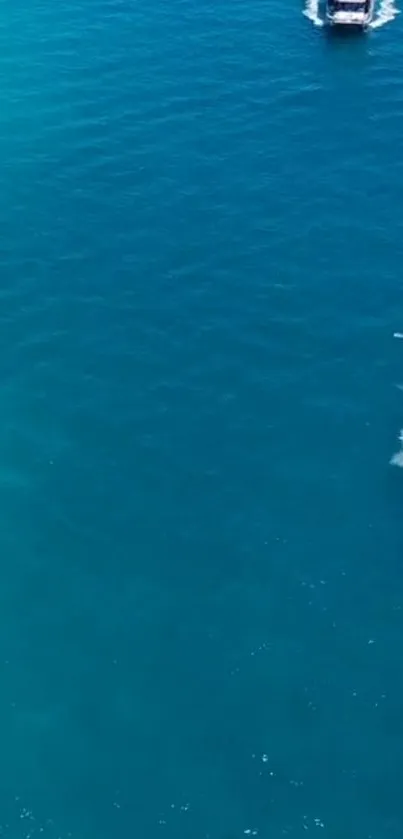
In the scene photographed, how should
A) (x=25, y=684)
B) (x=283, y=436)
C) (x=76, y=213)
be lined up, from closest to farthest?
1. (x=25, y=684)
2. (x=283, y=436)
3. (x=76, y=213)

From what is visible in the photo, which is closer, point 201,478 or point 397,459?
point 201,478

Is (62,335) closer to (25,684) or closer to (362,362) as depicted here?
(362,362)

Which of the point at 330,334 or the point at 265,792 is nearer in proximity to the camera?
the point at 265,792

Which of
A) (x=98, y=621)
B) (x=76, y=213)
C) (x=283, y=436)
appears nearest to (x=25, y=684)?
(x=98, y=621)

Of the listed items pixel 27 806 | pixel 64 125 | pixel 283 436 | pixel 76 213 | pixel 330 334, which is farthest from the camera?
pixel 64 125

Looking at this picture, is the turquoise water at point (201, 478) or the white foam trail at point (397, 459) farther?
the white foam trail at point (397, 459)

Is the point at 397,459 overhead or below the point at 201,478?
overhead

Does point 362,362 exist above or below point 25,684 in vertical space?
above

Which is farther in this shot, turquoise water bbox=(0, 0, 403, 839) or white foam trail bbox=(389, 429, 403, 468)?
white foam trail bbox=(389, 429, 403, 468)
